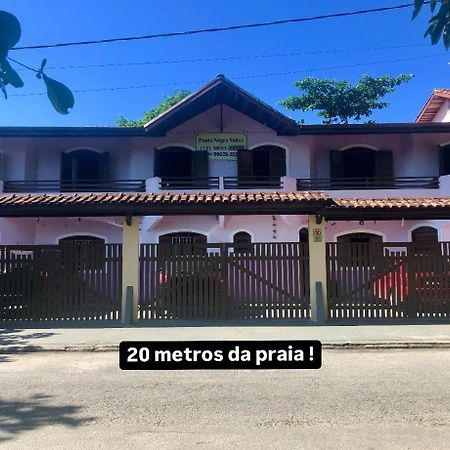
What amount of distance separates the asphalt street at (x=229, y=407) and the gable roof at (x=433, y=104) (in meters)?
15.4

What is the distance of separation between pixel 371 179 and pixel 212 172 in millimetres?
6096

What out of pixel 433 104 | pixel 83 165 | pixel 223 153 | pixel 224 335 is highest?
pixel 433 104

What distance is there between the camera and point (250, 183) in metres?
17.5

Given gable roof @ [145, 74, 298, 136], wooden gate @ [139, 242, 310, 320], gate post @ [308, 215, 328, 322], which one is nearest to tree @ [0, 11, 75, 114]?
wooden gate @ [139, 242, 310, 320]

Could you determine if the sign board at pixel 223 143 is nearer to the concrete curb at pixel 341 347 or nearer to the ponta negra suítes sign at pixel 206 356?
the concrete curb at pixel 341 347

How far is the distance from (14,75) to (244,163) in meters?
16.1

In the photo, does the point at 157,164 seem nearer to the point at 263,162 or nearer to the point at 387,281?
the point at 263,162

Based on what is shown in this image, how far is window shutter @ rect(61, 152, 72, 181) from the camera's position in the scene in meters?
18.5

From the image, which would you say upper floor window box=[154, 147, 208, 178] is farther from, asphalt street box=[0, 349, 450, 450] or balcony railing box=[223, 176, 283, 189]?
asphalt street box=[0, 349, 450, 450]

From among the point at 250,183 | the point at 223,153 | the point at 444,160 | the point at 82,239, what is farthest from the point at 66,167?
the point at 444,160

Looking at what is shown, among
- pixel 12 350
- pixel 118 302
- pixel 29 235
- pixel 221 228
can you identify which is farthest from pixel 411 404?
pixel 29 235

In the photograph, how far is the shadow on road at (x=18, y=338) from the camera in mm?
8812

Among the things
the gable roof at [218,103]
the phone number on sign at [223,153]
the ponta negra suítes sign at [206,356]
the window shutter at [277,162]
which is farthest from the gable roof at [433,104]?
the ponta negra suítes sign at [206,356]

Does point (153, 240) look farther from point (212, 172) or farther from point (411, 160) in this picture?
point (411, 160)
